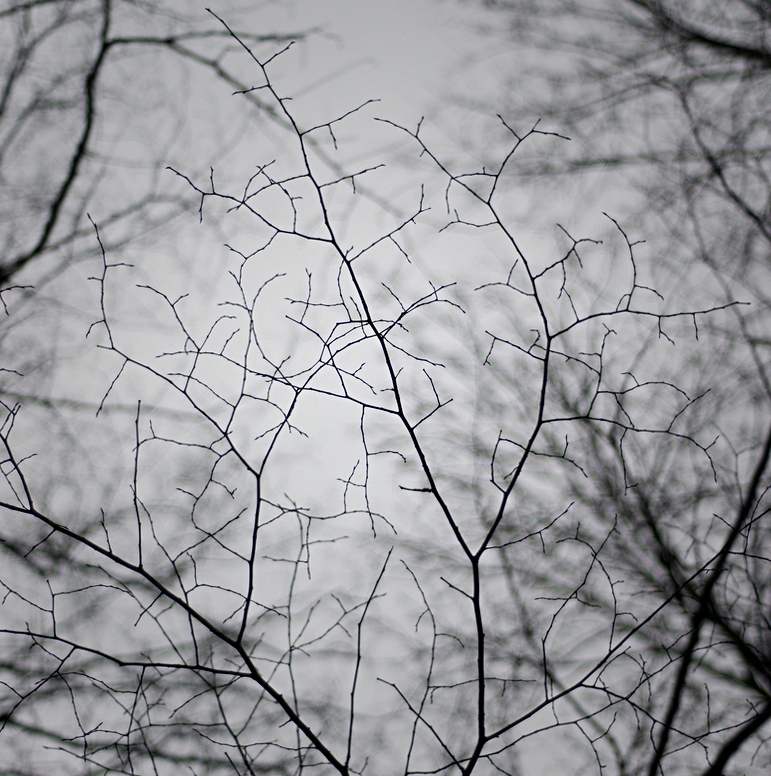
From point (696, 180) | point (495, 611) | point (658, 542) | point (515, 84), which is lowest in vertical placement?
point (495, 611)

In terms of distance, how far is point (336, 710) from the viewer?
7.99 feet

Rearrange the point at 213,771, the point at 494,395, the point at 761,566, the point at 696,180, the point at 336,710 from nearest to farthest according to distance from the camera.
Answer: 1. the point at 213,771
2. the point at 336,710
3. the point at 761,566
4. the point at 696,180
5. the point at 494,395

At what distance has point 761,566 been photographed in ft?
8.71

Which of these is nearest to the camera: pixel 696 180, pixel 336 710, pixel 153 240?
pixel 336 710

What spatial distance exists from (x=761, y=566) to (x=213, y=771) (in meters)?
2.41

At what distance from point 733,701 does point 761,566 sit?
573 mm

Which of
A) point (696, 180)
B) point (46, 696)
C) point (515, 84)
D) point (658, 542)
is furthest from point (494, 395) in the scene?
point (46, 696)

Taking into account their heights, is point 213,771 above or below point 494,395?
below

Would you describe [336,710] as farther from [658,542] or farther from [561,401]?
[561,401]

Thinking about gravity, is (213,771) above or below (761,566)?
below

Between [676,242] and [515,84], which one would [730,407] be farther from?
[515,84]

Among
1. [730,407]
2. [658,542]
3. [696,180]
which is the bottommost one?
[658,542]

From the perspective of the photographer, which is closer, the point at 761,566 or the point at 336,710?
the point at 336,710

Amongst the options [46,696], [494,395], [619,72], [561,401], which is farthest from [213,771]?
[619,72]
